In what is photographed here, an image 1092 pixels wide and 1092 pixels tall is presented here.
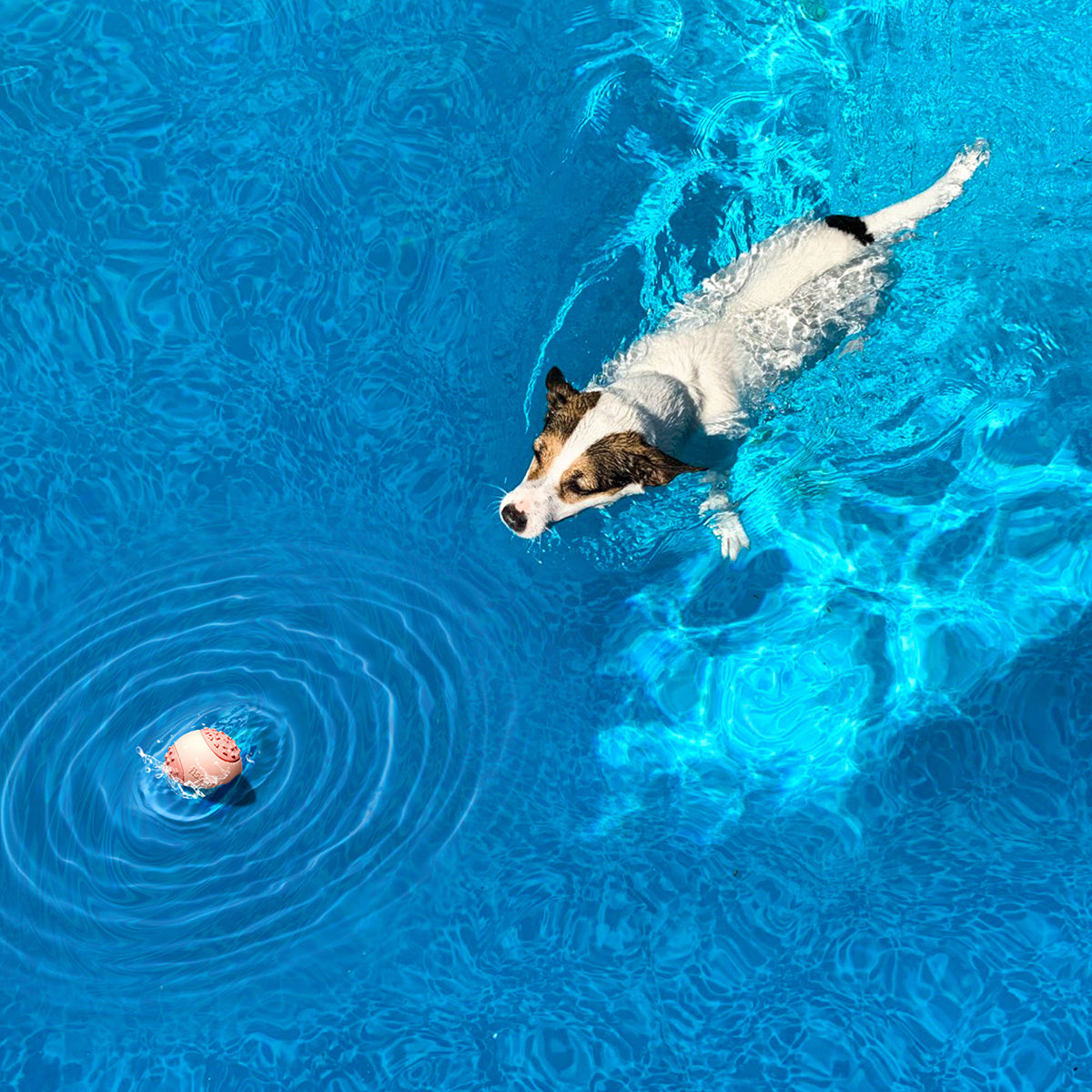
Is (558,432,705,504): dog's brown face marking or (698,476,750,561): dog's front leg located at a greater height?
(558,432,705,504): dog's brown face marking

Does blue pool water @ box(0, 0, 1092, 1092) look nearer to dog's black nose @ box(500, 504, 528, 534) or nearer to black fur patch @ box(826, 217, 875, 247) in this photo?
black fur patch @ box(826, 217, 875, 247)

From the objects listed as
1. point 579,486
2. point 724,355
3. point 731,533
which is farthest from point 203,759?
point 724,355

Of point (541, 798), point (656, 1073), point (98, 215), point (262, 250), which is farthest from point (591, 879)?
point (98, 215)

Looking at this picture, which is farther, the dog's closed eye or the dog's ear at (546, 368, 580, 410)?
the dog's ear at (546, 368, 580, 410)

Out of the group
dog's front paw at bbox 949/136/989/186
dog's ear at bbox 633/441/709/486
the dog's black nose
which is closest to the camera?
dog's ear at bbox 633/441/709/486

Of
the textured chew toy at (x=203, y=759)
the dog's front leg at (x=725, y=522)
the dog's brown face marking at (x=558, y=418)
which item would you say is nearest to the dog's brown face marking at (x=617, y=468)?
the dog's brown face marking at (x=558, y=418)

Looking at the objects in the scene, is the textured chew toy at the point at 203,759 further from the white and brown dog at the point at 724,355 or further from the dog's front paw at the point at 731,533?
the dog's front paw at the point at 731,533

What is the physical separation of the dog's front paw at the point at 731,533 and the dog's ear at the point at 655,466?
1081 mm

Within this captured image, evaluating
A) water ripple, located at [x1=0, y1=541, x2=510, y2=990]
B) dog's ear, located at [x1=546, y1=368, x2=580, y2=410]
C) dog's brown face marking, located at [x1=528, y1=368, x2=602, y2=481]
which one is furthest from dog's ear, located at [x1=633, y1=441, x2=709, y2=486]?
water ripple, located at [x1=0, y1=541, x2=510, y2=990]

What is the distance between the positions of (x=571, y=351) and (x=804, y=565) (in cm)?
154

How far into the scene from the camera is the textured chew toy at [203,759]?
14.7ft

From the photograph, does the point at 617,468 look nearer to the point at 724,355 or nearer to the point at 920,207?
the point at 724,355

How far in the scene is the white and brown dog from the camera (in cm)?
405

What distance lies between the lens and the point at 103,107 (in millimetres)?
5816
